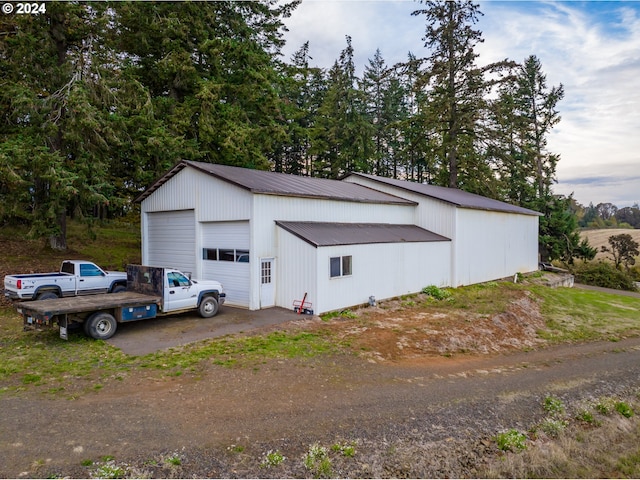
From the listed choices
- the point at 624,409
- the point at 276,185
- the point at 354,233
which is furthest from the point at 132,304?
the point at 624,409

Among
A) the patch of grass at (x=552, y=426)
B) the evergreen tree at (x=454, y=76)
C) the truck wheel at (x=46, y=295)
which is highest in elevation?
the evergreen tree at (x=454, y=76)

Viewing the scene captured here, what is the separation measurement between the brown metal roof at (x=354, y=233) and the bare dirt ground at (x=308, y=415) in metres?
4.95

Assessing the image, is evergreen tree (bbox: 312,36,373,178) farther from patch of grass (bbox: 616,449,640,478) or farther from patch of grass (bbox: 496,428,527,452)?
patch of grass (bbox: 616,449,640,478)

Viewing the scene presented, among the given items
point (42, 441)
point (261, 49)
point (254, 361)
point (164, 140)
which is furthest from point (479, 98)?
point (42, 441)

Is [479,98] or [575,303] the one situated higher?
[479,98]

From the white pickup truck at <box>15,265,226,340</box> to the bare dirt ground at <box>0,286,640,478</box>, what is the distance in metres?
2.89

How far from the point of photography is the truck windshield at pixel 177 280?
11.9 m

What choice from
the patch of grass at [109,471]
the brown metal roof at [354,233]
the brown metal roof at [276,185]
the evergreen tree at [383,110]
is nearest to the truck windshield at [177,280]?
the brown metal roof at [276,185]

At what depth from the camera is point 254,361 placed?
29.8 ft

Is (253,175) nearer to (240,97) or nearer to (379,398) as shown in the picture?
(240,97)

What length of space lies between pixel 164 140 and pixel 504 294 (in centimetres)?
1957

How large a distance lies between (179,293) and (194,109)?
624 inches

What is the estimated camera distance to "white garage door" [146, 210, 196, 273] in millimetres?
17109

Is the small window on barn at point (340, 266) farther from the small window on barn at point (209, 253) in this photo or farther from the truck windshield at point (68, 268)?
the truck windshield at point (68, 268)
